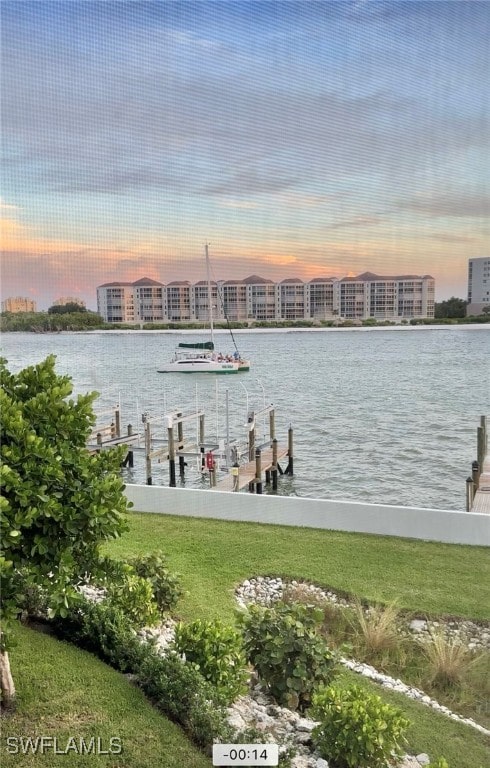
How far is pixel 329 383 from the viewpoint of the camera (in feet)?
10.1

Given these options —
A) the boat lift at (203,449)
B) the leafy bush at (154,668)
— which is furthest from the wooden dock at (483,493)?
the leafy bush at (154,668)

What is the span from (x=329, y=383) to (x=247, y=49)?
1.48 m

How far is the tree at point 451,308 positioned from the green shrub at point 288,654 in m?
1.03

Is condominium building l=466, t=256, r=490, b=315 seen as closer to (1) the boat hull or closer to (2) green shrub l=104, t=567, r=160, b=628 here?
(1) the boat hull

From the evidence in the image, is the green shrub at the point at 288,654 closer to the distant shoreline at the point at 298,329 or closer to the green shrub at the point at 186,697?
the green shrub at the point at 186,697

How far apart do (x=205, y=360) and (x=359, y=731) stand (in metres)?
1.60

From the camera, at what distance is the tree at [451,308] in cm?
219

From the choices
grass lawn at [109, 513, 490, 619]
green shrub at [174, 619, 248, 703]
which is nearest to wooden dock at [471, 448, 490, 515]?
grass lawn at [109, 513, 490, 619]

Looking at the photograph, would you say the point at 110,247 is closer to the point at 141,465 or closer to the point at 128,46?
the point at 128,46

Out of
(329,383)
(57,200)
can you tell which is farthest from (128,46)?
(329,383)

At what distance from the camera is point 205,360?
2758mm

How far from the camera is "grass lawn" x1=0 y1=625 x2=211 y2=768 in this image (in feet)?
5.15

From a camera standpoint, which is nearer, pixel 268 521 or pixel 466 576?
pixel 466 576

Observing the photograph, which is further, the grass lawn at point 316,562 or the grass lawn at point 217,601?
the grass lawn at point 316,562
